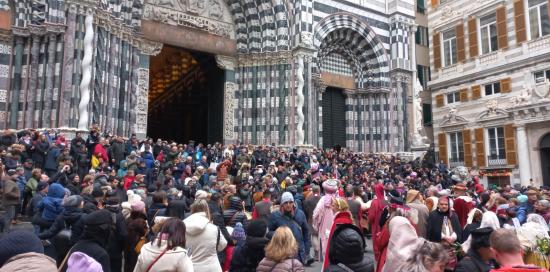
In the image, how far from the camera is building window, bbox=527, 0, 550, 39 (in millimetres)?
22094

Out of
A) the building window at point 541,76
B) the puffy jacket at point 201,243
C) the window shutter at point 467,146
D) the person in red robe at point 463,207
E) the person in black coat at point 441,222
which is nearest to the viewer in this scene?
the puffy jacket at point 201,243

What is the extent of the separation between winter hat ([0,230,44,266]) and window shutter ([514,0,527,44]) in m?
25.5

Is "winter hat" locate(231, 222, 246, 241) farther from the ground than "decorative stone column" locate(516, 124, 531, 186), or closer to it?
closer to it

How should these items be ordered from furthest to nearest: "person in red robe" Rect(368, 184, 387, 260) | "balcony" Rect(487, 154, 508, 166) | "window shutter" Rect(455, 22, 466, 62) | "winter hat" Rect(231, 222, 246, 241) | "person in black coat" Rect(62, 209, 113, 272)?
1. "window shutter" Rect(455, 22, 466, 62)
2. "balcony" Rect(487, 154, 508, 166)
3. "person in red robe" Rect(368, 184, 387, 260)
4. "winter hat" Rect(231, 222, 246, 241)
5. "person in black coat" Rect(62, 209, 113, 272)

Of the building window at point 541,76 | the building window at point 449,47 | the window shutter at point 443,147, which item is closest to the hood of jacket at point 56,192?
the building window at point 541,76

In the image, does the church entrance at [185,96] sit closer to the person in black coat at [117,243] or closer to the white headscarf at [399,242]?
the person in black coat at [117,243]

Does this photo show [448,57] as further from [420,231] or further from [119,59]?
[420,231]

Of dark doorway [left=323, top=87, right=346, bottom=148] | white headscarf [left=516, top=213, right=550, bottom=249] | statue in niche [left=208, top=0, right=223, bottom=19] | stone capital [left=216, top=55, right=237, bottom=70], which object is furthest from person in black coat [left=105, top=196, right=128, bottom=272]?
dark doorway [left=323, top=87, right=346, bottom=148]

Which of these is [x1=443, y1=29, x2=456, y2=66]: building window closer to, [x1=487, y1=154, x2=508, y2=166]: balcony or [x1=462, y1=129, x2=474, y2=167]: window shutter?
[x1=462, y1=129, x2=474, y2=167]: window shutter

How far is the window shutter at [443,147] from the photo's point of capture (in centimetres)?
2725

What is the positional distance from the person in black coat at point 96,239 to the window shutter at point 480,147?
953 inches

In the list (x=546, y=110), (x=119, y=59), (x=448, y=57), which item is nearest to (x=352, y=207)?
(x=119, y=59)

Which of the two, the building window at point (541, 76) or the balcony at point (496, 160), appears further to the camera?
the balcony at point (496, 160)

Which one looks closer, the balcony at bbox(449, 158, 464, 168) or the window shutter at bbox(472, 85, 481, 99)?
the window shutter at bbox(472, 85, 481, 99)
